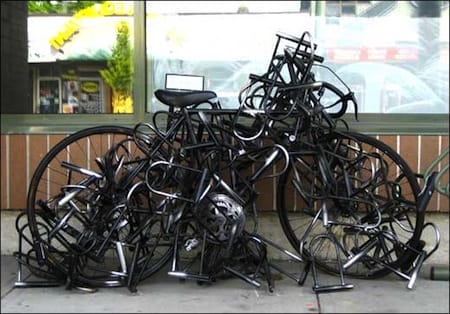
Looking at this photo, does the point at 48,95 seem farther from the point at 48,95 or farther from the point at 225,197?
the point at 225,197

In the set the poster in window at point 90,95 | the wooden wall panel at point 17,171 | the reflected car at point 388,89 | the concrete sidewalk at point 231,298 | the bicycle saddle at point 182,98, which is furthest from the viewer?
the poster in window at point 90,95

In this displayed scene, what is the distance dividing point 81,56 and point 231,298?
252 cm

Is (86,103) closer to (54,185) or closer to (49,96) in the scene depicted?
(49,96)

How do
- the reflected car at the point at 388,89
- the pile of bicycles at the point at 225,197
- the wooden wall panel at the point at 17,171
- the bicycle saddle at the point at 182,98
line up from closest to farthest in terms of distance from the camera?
the pile of bicycles at the point at 225,197 < the bicycle saddle at the point at 182,98 < the wooden wall panel at the point at 17,171 < the reflected car at the point at 388,89

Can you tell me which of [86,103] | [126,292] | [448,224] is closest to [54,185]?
[86,103]

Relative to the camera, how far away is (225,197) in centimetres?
417

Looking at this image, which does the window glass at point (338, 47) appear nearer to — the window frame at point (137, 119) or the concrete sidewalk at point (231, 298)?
the window frame at point (137, 119)

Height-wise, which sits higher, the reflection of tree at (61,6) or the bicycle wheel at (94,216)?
the reflection of tree at (61,6)

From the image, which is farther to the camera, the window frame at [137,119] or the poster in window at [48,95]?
the poster in window at [48,95]

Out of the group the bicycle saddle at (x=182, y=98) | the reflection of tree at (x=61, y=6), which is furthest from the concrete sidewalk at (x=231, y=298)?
the reflection of tree at (x=61, y=6)

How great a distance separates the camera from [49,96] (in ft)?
17.7

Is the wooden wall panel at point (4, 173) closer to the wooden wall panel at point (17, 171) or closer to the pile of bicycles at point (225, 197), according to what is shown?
the wooden wall panel at point (17, 171)

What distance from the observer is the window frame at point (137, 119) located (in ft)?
16.8

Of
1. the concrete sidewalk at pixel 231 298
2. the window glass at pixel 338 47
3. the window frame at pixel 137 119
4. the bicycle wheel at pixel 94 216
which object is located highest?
the window glass at pixel 338 47
